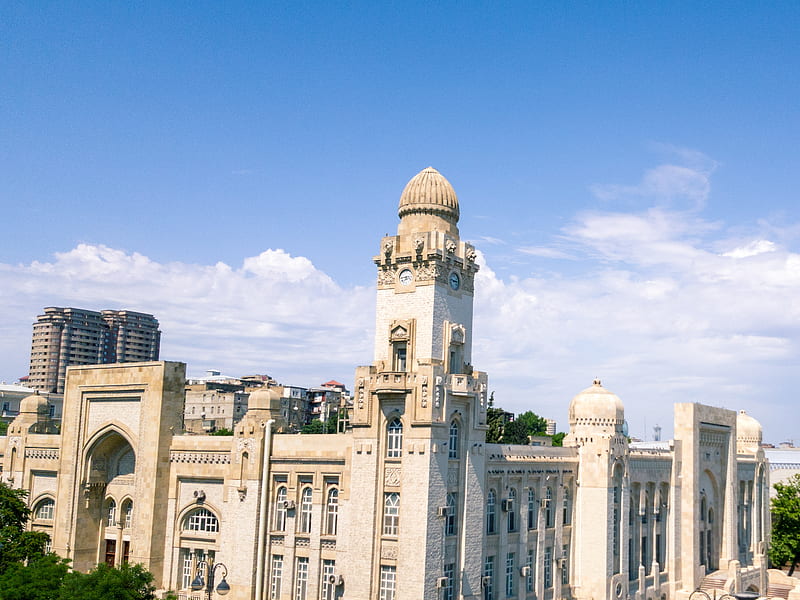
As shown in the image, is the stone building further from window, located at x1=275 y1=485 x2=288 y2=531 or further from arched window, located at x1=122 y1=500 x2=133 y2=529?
window, located at x1=275 y1=485 x2=288 y2=531

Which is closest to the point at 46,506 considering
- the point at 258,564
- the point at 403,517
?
the point at 258,564

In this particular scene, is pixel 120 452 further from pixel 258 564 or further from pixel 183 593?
pixel 258 564

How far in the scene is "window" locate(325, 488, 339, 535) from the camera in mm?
46656

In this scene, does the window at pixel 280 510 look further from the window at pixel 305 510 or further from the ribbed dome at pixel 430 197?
the ribbed dome at pixel 430 197

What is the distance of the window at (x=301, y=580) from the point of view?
47378 mm

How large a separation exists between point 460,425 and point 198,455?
17.2 metres

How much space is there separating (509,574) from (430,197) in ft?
70.9

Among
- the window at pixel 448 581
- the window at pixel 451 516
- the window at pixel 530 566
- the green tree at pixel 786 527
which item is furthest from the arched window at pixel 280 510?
the green tree at pixel 786 527

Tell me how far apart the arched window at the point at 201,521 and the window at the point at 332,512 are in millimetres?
8161

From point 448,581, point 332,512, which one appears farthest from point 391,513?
point 332,512

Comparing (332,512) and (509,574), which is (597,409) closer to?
(509,574)

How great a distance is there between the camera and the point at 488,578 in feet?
152

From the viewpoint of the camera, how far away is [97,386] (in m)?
55.3

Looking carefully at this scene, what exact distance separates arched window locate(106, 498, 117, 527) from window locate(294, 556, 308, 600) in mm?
14679
